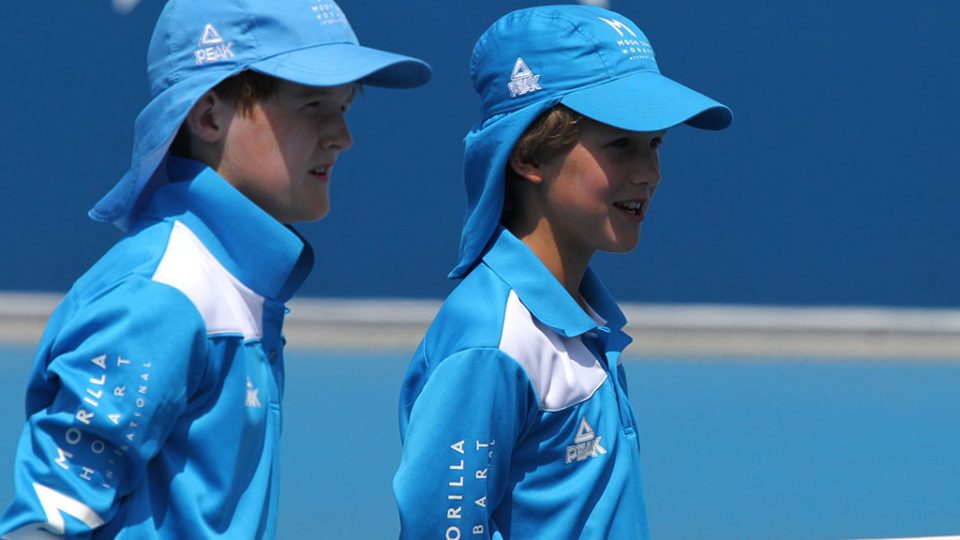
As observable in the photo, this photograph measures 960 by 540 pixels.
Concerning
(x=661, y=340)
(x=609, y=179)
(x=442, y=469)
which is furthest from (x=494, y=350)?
(x=661, y=340)

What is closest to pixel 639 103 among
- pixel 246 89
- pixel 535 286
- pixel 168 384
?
pixel 535 286

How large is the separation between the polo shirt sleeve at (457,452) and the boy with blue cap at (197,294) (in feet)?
0.74

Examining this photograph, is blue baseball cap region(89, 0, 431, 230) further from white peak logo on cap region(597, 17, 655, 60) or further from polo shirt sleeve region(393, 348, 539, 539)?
polo shirt sleeve region(393, 348, 539, 539)

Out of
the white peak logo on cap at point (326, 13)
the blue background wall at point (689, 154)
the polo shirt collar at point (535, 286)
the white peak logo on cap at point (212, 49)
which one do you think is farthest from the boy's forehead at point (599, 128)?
the blue background wall at point (689, 154)

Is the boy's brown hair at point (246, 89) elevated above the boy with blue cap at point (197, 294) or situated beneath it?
elevated above

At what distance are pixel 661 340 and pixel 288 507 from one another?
2777mm

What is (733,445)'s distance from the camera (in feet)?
16.2

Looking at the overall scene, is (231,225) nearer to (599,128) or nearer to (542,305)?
(542,305)

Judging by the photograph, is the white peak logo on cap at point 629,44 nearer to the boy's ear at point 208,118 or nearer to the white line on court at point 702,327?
the boy's ear at point 208,118

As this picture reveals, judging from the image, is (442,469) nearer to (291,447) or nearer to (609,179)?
(609,179)

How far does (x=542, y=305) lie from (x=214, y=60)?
0.62 m

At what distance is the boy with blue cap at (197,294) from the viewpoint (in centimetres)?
186

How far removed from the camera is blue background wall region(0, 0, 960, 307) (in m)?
6.35

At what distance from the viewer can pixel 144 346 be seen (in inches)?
74.0
